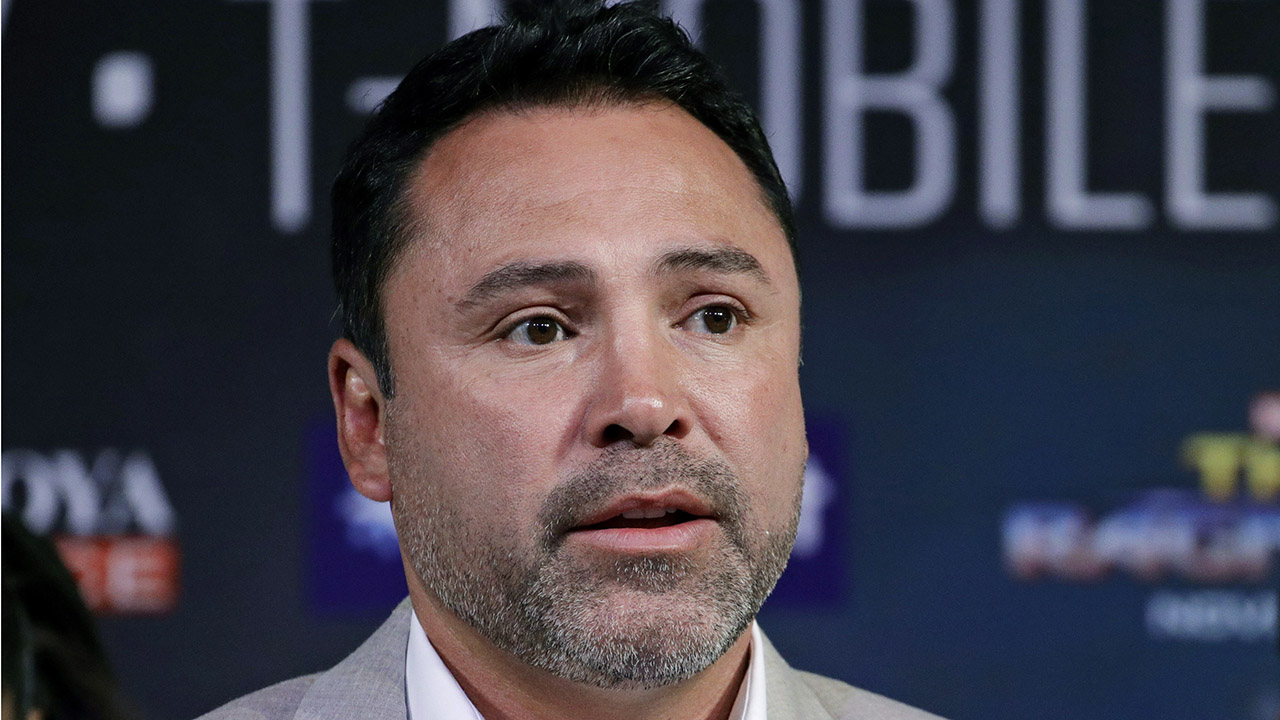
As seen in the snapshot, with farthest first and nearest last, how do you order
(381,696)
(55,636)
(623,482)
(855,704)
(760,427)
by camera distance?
(55,636) < (855,704) < (381,696) < (760,427) < (623,482)

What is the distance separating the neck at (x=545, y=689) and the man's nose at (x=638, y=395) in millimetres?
252

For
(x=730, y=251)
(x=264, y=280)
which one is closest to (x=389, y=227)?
(x=730, y=251)

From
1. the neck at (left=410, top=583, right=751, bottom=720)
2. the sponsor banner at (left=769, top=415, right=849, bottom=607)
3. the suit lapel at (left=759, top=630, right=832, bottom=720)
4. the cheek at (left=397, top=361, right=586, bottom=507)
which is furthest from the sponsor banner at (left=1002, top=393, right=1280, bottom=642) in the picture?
the cheek at (left=397, top=361, right=586, bottom=507)

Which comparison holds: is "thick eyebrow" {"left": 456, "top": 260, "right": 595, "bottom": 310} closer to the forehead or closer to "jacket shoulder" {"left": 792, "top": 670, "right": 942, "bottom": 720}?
the forehead

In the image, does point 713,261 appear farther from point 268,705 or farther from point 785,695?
point 268,705

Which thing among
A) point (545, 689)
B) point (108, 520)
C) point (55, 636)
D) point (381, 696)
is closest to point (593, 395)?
point (545, 689)

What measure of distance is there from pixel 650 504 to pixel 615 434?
0.23 feet

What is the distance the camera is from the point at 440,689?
1542 millimetres

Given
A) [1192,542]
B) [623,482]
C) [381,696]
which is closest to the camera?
[623,482]

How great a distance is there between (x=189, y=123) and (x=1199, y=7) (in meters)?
2.13

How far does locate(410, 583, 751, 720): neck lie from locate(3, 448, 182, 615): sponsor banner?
168 cm

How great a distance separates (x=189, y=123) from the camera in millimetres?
3145

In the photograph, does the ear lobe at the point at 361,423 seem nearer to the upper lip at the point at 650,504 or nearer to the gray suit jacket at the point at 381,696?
the gray suit jacket at the point at 381,696

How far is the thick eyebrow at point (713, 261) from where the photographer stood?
146cm
